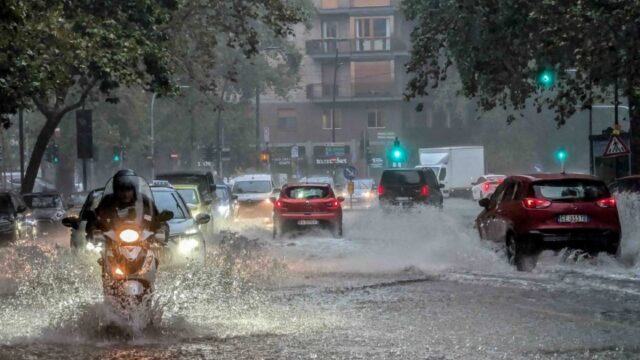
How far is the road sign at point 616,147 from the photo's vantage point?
2680 cm

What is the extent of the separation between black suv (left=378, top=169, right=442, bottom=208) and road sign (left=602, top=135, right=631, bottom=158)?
873 centimetres

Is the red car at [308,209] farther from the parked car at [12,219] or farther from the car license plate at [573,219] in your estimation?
the car license plate at [573,219]

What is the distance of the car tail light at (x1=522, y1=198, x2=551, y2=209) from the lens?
56.5 feet

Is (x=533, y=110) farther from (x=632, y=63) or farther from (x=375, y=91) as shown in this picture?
(x=632, y=63)

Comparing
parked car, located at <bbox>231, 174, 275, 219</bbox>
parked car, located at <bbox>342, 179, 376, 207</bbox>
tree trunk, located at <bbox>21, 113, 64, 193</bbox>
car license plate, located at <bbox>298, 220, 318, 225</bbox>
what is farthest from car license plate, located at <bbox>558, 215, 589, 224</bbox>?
parked car, located at <bbox>342, 179, 376, 207</bbox>

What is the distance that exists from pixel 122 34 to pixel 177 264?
1136 centimetres

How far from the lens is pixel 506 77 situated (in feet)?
87.4

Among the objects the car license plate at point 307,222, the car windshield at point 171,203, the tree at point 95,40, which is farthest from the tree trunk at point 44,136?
the car windshield at point 171,203

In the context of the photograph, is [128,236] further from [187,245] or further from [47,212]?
[47,212]

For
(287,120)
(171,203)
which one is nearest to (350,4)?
(287,120)

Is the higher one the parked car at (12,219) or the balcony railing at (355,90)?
the balcony railing at (355,90)

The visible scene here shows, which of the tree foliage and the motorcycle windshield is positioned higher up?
the tree foliage

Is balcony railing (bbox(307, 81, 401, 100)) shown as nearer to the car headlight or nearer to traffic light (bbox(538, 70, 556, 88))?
traffic light (bbox(538, 70, 556, 88))

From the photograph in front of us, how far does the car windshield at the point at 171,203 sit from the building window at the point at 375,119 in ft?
211
